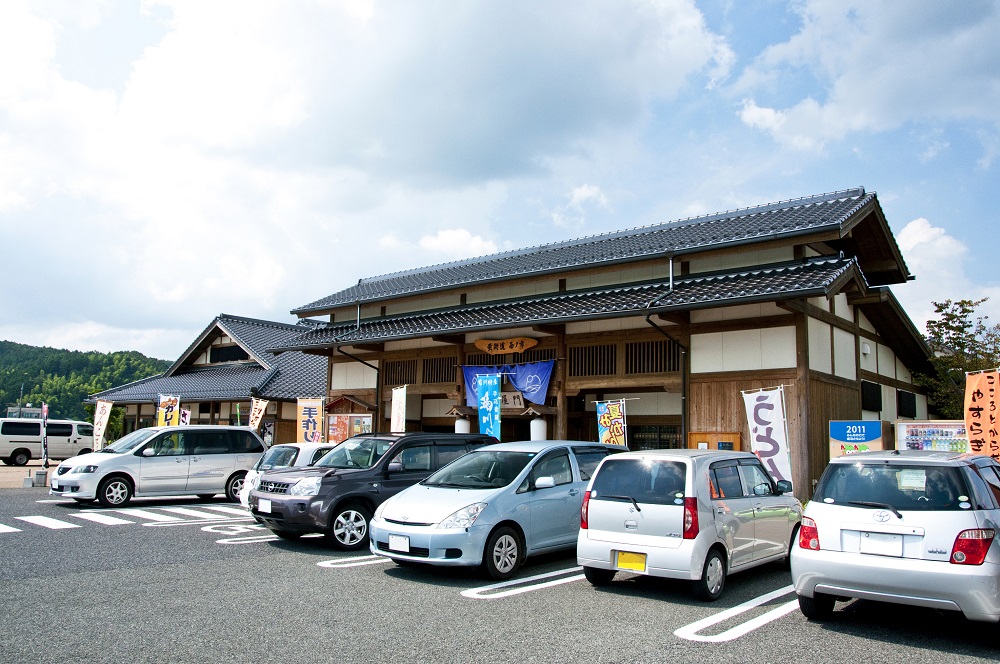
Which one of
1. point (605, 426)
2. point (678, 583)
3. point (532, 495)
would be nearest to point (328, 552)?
point (532, 495)

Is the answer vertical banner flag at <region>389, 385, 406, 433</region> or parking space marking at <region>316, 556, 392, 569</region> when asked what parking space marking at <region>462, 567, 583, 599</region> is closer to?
parking space marking at <region>316, 556, 392, 569</region>

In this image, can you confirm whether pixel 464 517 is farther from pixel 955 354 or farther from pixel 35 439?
pixel 35 439

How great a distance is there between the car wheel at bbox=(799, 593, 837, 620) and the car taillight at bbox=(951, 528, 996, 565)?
1067mm

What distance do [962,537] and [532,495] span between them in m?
4.27

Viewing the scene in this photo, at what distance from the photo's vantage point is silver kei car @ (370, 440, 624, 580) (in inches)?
299

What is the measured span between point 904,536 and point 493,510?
3.91 meters

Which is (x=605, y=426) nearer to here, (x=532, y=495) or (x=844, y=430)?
(x=844, y=430)

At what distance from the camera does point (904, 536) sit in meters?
5.57

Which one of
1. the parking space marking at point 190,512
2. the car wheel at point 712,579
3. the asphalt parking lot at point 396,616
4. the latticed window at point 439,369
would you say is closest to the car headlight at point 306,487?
the asphalt parking lot at point 396,616

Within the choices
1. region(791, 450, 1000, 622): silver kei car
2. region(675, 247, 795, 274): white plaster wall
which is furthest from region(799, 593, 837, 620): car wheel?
region(675, 247, 795, 274): white plaster wall

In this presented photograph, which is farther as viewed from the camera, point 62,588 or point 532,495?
point 532,495

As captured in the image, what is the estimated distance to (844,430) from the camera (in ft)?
40.8

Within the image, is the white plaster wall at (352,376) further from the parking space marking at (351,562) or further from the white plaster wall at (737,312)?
the parking space marking at (351,562)

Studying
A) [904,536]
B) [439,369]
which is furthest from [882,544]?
[439,369]
